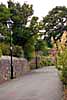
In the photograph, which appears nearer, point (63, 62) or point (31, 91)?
point (31, 91)

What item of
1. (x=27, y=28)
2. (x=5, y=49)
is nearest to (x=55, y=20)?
(x=27, y=28)

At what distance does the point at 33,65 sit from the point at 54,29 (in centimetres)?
749

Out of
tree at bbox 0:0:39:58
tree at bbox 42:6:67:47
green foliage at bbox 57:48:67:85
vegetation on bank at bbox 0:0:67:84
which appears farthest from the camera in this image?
tree at bbox 42:6:67:47

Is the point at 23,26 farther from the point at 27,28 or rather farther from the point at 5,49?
the point at 5,49

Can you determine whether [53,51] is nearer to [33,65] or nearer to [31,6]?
[31,6]

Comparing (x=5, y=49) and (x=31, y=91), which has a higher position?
(x=5, y=49)

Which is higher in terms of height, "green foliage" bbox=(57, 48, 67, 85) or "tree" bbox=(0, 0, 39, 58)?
"tree" bbox=(0, 0, 39, 58)

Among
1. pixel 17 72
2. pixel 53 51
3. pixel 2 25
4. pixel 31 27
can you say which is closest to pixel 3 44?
pixel 2 25

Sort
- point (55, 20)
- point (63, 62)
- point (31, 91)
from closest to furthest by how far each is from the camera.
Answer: point (31, 91) < point (63, 62) < point (55, 20)

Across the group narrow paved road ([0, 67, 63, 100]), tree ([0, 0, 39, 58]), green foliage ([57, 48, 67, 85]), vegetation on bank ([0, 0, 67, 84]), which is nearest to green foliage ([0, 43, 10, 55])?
vegetation on bank ([0, 0, 67, 84])

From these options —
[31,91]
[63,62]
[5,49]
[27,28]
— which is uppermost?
[27,28]

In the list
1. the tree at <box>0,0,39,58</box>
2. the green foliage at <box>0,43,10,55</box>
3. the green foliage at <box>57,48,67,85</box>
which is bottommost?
the green foliage at <box>57,48,67,85</box>

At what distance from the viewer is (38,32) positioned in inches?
2371

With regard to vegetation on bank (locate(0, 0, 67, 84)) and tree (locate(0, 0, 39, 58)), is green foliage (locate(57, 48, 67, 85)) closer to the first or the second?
vegetation on bank (locate(0, 0, 67, 84))
